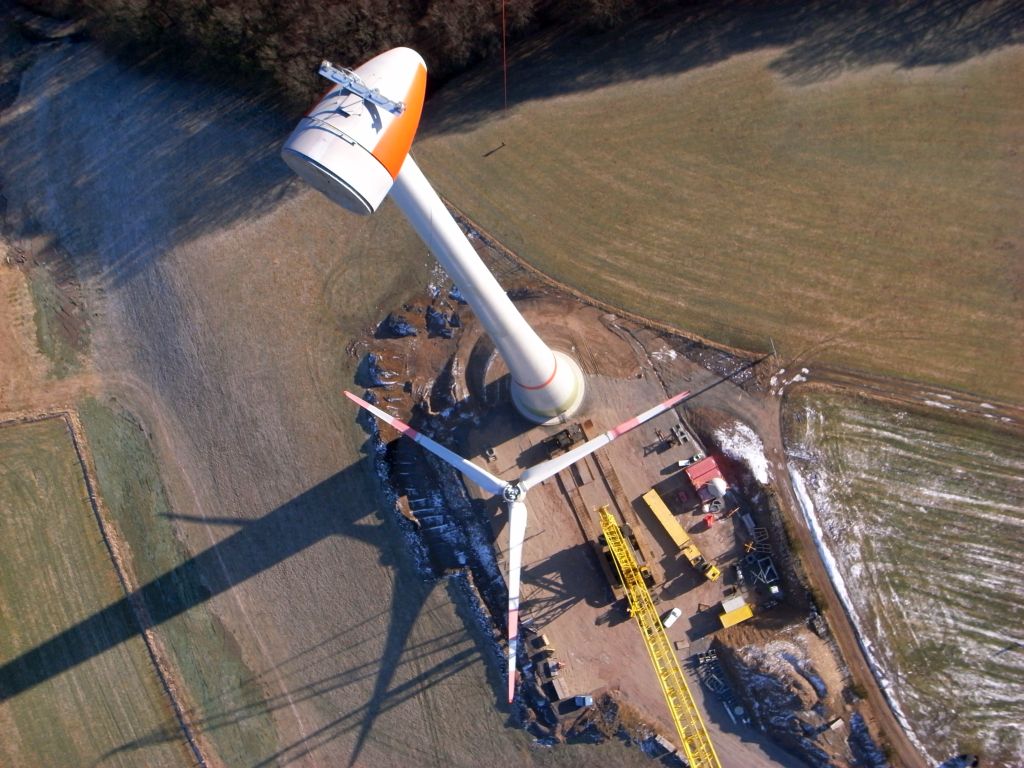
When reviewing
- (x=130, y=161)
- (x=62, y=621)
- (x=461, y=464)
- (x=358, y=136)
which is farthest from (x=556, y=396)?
(x=130, y=161)

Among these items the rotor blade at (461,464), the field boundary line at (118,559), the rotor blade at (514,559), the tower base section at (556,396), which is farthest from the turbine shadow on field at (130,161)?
the rotor blade at (514,559)

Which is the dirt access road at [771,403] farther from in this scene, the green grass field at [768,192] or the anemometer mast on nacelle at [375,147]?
the anemometer mast on nacelle at [375,147]

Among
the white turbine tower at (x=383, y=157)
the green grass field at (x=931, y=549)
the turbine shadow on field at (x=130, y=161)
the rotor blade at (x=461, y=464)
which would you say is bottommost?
the green grass field at (x=931, y=549)

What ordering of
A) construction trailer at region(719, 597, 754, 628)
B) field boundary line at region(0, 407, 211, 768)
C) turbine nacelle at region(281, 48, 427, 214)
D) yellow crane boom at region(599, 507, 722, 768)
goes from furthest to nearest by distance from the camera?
field boundary line at region(0, 407, 211, 768)
construction trailer at region(719, 597, 754, 628)
yellow crane boom at region(599, 507, 722, 768)
turbine nacelle at region(281, 48, 427, 214)

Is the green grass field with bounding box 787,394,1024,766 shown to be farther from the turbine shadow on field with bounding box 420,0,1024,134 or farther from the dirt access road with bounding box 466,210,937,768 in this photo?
the turbine shadow on field with bounding box 420,0,1024,134

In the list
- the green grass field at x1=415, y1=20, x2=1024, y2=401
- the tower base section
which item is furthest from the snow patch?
the tower base section
